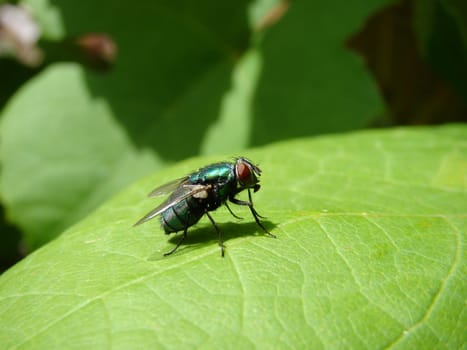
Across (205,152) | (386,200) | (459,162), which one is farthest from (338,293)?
(205,152)

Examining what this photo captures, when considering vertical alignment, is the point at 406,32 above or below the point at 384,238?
above

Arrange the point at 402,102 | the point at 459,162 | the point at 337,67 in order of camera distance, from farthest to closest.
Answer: the point at 402,102, the point at 337,67, the point at 459,162

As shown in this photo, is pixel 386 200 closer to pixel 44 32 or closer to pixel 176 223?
pixel 176 223

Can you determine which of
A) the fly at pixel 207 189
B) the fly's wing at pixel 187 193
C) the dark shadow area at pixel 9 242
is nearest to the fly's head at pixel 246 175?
the fly at pixel 207 189

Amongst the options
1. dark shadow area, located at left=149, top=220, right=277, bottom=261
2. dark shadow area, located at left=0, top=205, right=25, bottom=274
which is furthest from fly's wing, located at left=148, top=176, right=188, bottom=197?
dark shadow area, located at left=0, top=205, right=25, bottom=274

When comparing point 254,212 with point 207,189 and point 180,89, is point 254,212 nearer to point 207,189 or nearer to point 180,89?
point 207,189

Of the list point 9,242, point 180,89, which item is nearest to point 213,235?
point 180,89

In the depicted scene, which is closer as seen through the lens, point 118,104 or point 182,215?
point 182,215

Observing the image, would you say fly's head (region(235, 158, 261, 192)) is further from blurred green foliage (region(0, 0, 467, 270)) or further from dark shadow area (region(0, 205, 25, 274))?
dark shadow area (region(0, 205, 25, 274))
